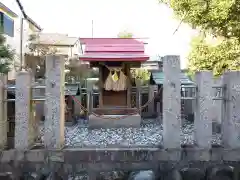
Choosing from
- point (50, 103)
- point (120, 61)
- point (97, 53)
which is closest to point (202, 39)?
point (120, 61)

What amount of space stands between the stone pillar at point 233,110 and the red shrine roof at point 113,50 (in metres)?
5.21

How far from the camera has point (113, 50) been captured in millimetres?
10742

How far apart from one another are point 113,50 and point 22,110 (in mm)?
5932

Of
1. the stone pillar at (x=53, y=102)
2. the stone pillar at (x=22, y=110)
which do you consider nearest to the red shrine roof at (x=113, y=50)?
the stone pillar at (x=53, y=102)

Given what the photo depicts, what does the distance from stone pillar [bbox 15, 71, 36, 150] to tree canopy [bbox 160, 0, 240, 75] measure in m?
5.73

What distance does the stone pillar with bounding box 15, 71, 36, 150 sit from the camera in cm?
529

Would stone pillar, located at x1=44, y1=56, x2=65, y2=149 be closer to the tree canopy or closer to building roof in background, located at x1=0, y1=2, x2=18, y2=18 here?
the tree canopy

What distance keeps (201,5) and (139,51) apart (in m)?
2.83

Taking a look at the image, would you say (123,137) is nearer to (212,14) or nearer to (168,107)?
(168,107)

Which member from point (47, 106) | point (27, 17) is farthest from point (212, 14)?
point (27, 17)

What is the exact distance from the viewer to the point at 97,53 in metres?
10.6

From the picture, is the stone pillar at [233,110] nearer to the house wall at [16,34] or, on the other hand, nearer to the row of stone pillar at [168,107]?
the row of stone pillar at [168,107]

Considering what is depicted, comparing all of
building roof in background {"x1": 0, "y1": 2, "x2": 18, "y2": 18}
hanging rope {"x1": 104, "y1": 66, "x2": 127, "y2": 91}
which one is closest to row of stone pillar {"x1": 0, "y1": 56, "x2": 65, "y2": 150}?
hanging rope {"x1": 104, "y1": 66, "x2": 127, "y2": 91}

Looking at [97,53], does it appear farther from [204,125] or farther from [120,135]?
[204,125]
